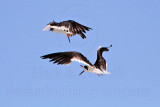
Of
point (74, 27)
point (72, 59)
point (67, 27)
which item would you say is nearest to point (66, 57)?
point (72, 59)

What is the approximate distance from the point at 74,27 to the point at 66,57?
268 inches

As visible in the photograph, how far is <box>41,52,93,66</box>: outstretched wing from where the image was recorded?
24.2m

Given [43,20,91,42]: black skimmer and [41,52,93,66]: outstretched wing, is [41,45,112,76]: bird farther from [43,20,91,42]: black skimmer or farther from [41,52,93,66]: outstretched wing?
[43,20,91,42]: black skimmer

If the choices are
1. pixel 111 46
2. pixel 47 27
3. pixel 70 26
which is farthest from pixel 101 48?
pixel 47 27

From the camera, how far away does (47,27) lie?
2925 cm

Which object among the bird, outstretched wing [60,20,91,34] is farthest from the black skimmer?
the bird

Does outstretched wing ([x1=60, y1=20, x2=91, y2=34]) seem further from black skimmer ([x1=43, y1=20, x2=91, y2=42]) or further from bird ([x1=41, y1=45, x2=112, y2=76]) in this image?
bird ([x1=41, y1=45, x2=112, y2=76])

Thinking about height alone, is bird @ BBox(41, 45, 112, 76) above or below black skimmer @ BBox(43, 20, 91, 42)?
below

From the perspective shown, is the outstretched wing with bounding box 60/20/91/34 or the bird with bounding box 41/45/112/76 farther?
the outstretched wing with bounding box 60/20/91/34

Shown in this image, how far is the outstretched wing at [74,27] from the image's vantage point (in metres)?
29.5

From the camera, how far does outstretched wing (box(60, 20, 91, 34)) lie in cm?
2948

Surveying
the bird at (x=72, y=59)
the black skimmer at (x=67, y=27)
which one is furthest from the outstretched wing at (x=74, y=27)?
the bird at (x=72, y=59)

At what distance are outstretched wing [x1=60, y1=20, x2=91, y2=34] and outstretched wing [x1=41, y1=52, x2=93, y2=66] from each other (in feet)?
14.8

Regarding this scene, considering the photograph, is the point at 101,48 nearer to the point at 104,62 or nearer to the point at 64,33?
the point at 104,62
